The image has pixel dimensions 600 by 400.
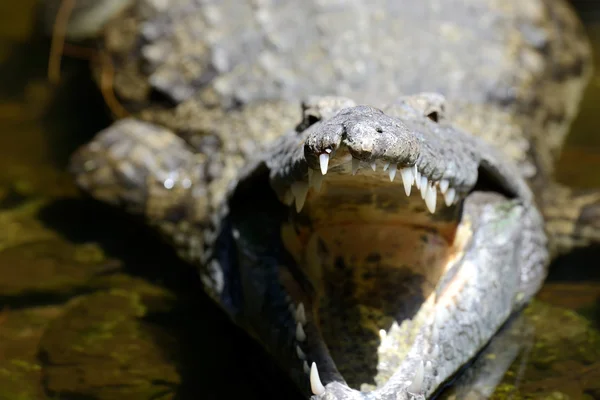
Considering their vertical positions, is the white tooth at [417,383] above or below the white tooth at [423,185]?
below

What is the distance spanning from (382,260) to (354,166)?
2.22ft

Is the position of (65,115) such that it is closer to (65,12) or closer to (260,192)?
(65,12)

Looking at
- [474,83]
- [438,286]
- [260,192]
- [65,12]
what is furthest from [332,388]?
[65,12]

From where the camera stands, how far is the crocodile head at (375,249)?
2602mm

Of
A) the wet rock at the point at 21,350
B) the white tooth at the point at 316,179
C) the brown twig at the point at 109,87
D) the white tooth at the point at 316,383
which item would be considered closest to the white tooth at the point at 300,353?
the white tooth at the point at 316,383

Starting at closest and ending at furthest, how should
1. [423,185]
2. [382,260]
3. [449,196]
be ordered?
[423,185] → [449,196] → [382,260]

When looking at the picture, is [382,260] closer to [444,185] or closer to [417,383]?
[444,185]

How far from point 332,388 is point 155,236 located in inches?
67.6

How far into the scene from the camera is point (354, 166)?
242 cm

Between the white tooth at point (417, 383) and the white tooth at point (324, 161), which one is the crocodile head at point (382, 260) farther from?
the white tooth at point (324, 161)

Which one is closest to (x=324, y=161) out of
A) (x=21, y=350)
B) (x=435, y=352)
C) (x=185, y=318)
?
(x=435, y=352)

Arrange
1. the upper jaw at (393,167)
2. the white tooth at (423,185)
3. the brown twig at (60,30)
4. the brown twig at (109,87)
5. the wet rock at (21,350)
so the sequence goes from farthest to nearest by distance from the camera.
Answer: the brown twig at (60,30), the brown twig at (109,87), the wet rock at (21,350), the white tooth at (423,185), the upper jaw at (393,167)

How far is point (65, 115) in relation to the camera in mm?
5219

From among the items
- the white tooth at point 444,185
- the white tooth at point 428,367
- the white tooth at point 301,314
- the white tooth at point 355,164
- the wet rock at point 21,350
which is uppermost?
the white tooth at point 355,164
